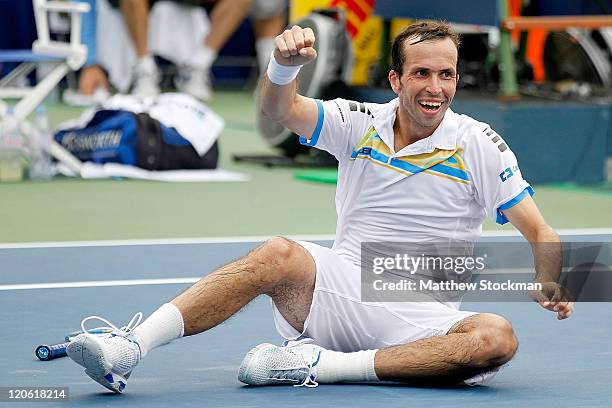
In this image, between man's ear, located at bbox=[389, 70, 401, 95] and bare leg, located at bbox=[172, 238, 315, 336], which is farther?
man's ear, located at bbox=[389, 70, 401, 95]

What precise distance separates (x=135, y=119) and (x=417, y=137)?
552cm

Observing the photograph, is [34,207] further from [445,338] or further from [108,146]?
[445,338]

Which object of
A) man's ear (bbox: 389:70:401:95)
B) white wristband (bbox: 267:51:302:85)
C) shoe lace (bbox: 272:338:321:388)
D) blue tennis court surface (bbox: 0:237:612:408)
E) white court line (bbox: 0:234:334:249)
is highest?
white wristband (bbox: 267:51:302:85)

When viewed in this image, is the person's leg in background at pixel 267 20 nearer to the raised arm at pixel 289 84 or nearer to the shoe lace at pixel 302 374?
the raised arm at pixel 289 84

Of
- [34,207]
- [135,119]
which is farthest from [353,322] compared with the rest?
[135,119]

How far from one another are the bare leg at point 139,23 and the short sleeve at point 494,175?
10.7m

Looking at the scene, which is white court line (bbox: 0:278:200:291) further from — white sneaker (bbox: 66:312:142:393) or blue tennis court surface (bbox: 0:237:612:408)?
white sneaker (bbox: 66:312:142:393)

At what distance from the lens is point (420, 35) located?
4910 mm

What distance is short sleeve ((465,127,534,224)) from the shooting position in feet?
15.8

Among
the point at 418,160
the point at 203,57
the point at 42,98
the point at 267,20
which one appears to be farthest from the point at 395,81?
the point at 267,20

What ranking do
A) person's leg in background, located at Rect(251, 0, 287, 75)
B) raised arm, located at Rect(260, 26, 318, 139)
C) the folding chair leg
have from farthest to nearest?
person's leg in background, located at Rect(251, 0, 287, 75), the folding chair leg, raised arm, located at Rect(260, 26, 318, 139)

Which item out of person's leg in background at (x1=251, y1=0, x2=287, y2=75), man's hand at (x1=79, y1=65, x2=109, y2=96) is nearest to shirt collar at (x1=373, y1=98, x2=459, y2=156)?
man's hand at (x1=79, y1=65, x2=109, y2=96)

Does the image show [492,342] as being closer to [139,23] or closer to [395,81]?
[395,81]

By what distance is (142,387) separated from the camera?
469 centimetres
